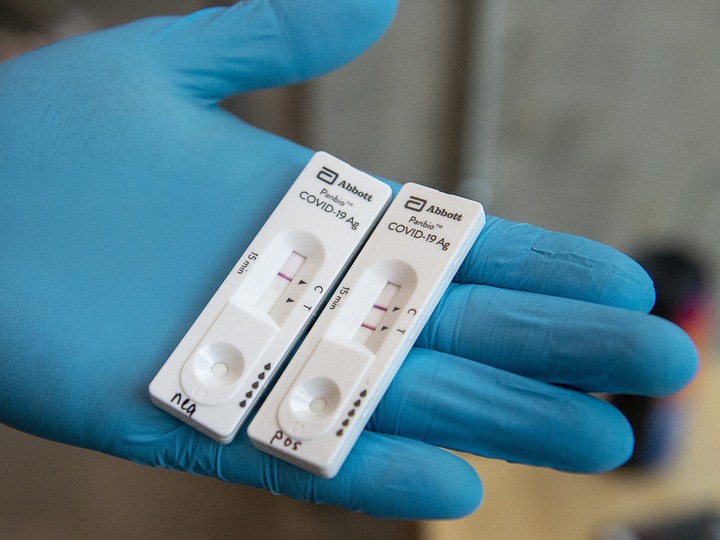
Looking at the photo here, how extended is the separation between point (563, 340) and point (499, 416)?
0.09 meters

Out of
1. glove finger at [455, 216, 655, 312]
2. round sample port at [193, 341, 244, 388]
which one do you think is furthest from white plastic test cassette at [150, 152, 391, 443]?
glove finger at [455, 216, 655, 312]

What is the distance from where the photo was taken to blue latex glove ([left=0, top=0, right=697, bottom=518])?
24.5 inches

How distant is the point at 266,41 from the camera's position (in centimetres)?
81

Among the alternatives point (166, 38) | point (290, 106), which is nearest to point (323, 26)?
point (166, 38)

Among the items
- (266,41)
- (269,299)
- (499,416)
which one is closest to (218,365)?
(269,299)

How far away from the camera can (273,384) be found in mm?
684

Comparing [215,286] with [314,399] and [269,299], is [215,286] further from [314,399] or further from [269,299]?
[314,399]

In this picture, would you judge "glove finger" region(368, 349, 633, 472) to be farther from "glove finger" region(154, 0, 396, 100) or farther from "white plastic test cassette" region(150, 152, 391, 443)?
"glove finger" region(154, 0, 396, 100)

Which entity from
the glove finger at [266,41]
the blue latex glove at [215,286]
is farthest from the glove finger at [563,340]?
the glove finger at [266,41]

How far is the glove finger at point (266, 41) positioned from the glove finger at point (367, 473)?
0.42m

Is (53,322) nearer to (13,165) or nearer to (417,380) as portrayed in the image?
(13,165)

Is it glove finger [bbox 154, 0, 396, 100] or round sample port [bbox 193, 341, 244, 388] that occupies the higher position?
glove finger [bbox 154, 0, 396, 100]

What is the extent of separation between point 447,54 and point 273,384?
3.04 ft

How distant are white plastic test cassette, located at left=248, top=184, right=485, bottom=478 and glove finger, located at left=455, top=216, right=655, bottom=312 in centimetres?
3
